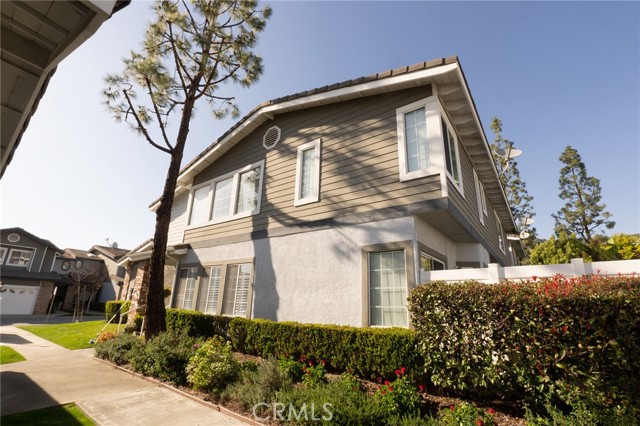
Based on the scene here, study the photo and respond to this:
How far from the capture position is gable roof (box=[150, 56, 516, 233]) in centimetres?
755

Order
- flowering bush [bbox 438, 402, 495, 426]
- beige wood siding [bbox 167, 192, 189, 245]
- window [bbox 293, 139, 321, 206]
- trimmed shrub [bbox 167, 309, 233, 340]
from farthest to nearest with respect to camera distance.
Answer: beige wood siding [bbox 167, 192, 189, 245] < trimmed shrub [bbox 167, 309, 233, 340] < window [bbox 293, 139, 321, 206] < flowering bush [bbox 438, 402, 495, 426]

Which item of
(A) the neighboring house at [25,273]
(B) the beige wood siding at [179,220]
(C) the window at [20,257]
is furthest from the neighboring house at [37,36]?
(C) the window at [20,257]

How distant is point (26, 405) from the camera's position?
16.6 ft

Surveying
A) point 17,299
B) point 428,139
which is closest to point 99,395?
point 428,139

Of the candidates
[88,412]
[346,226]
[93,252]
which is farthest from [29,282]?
[346,226]

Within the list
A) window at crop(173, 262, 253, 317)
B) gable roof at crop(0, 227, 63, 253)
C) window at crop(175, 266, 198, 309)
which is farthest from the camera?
gable roof at crop(0, 227, 63, 253)

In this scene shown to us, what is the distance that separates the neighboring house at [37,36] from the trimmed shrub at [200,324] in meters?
7.80

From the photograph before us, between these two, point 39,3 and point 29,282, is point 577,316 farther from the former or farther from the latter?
point 29,282

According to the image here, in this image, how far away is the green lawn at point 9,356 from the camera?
8.47 metres

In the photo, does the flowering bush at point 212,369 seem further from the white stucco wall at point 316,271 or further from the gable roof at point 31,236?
the gable roof at point 31,236

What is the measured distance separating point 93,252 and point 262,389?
45285 mm

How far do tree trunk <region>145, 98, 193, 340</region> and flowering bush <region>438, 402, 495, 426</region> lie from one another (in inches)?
341

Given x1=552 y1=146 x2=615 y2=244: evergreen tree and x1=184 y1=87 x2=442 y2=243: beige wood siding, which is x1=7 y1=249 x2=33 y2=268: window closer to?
x1=184 y1=87 x2=442 y2=243: beige wood siding

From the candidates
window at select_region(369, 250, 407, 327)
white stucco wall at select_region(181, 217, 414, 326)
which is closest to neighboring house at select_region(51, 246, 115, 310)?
white stucco wall at select_region(181, 217, 414, 326)
